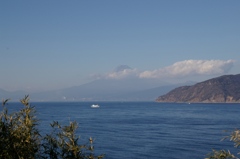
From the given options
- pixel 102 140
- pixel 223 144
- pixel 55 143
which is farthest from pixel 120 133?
pixel 55 143

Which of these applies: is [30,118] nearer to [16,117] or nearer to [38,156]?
[16,117]

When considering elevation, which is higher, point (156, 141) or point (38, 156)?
point (38, 156)

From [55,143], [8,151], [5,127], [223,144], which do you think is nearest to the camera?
[8,151]

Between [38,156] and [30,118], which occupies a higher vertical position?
[30,118]

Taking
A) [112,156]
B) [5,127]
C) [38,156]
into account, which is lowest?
[112,156]

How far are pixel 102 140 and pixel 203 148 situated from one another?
1969cm

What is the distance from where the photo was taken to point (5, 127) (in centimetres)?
1390

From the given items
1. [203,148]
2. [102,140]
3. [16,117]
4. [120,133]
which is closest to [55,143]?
[16,117]

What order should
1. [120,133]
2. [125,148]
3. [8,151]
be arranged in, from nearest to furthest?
1. [8,151]
2. [125,148]
3. [120,133]

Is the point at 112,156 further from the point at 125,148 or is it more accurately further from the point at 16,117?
the point at 16,117

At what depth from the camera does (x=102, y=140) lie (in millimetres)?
66562

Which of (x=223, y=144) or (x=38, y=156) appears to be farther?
(x=223, y=144)

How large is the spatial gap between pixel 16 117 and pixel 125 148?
44674mm

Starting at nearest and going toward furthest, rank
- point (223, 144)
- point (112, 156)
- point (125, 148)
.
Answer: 1. point (112, 156)
2. point (125, 148)
3. point (223, 144)
